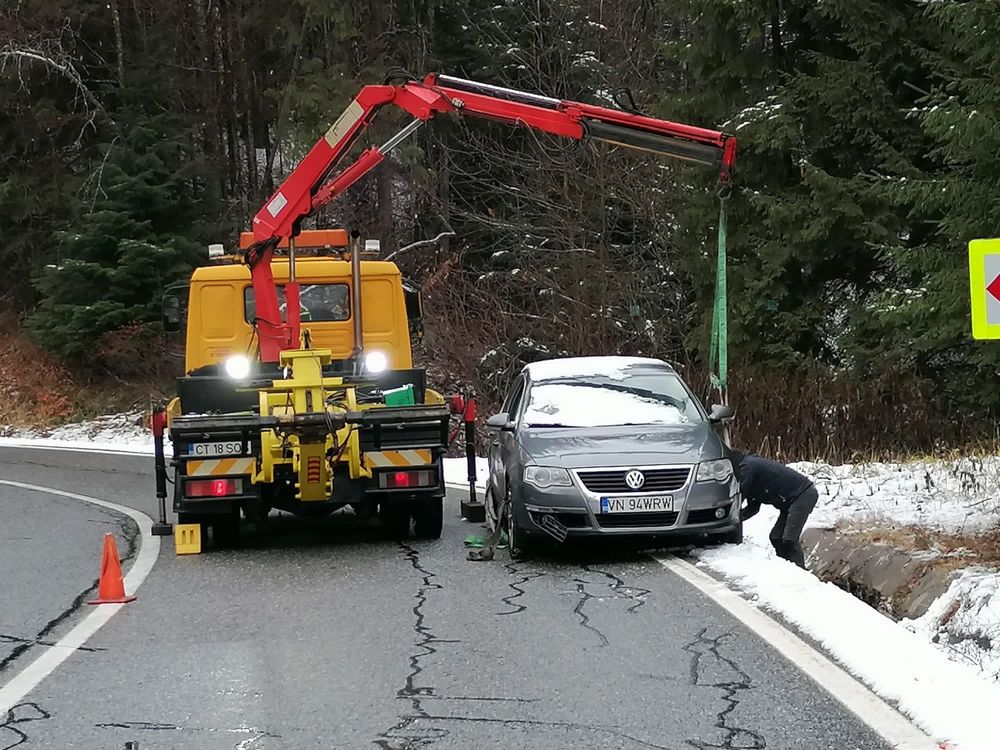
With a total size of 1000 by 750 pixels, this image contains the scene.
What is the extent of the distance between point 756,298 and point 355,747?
13559 millimetres

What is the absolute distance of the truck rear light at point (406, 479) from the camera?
1096cm

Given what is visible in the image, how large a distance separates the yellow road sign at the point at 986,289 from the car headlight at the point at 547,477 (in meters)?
3.65

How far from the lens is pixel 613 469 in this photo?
32.3ft

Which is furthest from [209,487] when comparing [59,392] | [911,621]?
[59,392]

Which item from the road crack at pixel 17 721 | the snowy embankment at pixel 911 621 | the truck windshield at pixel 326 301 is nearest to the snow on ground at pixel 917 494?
the snowy embankment at pixel 911 621

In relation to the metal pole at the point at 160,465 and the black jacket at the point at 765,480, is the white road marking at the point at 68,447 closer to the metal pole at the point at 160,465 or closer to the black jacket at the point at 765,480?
the metal pole at the point at 160,465

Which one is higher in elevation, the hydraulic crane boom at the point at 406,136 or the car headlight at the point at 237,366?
the hydraulic crane boom at the point at 406,136

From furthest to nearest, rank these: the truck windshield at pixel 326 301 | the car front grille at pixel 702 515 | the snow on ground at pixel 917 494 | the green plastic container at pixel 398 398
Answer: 1. the truck windshield at pixel 326 301
2. the green plastic container at pixel 398 398
3. the snow on ground at pixel 917 494
4. the car front grille at pixel 702 515

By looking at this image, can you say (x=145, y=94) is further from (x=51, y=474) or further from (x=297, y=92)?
(x=51, y=474)

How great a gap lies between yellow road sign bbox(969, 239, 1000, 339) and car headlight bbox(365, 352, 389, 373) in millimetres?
7409

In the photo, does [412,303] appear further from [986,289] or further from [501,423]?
[986,289]

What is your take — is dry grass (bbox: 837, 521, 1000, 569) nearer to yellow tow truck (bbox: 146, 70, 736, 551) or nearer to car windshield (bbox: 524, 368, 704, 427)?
car windshield (bbox: 524, 368, 704, 427)

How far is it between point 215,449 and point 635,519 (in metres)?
3.60

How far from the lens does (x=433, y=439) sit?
436 inches
